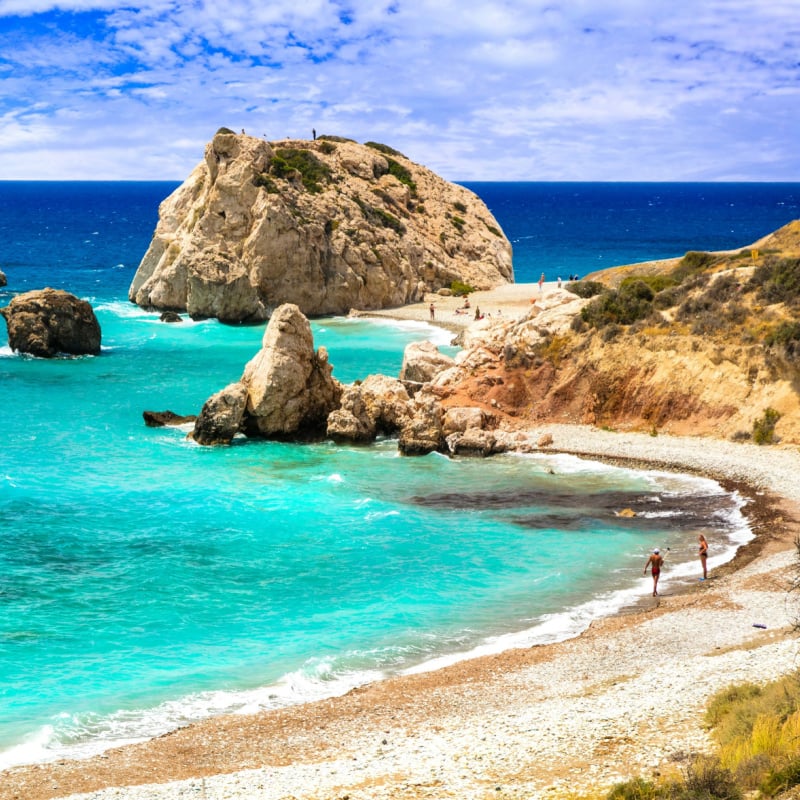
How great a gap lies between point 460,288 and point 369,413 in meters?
43.5

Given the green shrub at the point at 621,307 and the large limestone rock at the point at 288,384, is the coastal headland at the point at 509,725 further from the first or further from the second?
the large limestone rock at the point at 288,384

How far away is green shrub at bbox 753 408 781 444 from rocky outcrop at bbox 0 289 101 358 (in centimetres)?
4549

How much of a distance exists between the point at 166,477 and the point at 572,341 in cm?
2044

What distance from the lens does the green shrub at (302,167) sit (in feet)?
276

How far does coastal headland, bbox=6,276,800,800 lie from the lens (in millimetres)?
16234

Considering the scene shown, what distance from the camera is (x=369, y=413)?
4644cm

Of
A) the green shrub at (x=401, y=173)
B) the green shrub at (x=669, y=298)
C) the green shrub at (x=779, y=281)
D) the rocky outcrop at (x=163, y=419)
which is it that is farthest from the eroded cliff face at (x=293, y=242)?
the green shrub at (x=779, y=281)

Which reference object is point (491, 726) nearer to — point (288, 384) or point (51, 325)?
point (288, 384)

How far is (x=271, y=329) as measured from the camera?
4659cm

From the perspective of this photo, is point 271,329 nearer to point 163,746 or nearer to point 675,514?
point 675,514

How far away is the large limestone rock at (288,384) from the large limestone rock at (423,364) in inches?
245

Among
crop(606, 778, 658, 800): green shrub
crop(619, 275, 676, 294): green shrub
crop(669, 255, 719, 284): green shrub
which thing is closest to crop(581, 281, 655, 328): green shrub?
crop(619, 275, 676, 294): green shrub

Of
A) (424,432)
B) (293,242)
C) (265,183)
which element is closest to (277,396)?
(424,432)

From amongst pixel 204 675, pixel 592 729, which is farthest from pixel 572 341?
pixel 592 729
